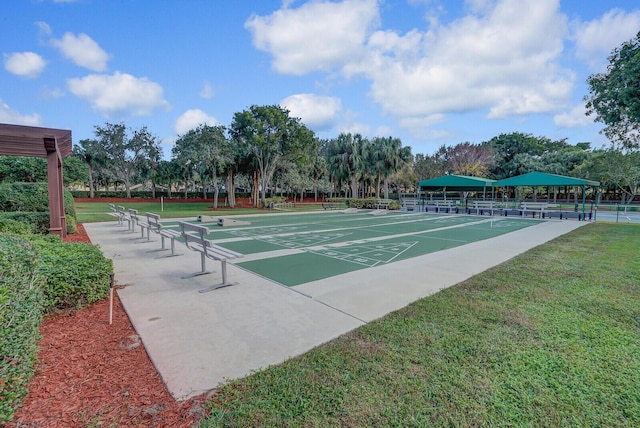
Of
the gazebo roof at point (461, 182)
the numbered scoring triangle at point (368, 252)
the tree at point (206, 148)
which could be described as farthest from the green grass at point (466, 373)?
the tree at point (206, 148)

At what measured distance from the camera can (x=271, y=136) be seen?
85.6ft

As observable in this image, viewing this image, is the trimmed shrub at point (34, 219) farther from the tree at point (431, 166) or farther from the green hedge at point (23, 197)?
the tree at point (431, 166)

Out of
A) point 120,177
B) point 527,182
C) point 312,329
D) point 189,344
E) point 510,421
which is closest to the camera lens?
point 510,421

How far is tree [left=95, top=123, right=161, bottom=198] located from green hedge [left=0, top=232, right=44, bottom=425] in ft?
147

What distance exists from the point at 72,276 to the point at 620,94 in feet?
58.6

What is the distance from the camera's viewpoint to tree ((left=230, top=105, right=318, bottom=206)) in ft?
85.7

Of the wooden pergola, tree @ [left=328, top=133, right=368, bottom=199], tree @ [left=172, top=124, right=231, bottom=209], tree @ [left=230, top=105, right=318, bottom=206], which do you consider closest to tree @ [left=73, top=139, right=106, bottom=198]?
tree @ [left=172, top=124, right=231, bottom=209]

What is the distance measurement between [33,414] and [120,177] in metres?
50.5

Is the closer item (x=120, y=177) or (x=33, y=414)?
(x=33, y=414)

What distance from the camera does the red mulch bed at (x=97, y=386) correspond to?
2.21 meters

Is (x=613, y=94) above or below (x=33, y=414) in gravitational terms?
above

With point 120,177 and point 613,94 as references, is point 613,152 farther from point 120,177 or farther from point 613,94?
point 120,177

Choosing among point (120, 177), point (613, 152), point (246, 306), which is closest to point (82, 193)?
point (120, 177)

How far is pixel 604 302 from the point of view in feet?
14.6
